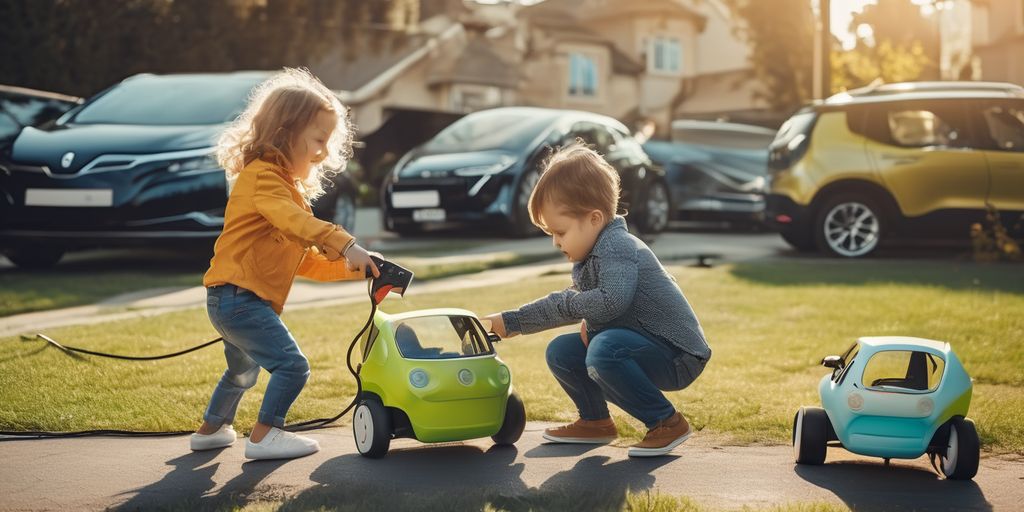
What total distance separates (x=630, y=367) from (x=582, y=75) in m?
38.5

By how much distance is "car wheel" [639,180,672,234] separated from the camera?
1499 centimetres

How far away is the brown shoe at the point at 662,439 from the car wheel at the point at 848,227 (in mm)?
8193

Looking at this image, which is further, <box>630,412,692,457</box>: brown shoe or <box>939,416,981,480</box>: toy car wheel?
<box>630,412,692,457</box>: brown shoe

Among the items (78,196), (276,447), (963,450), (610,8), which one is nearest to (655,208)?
(78,196)

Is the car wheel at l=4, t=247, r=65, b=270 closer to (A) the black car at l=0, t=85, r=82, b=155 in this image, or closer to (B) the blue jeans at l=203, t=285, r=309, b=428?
(A) the black car at l=0, t=85, r=82, b=155

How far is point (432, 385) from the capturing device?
4.63 metres

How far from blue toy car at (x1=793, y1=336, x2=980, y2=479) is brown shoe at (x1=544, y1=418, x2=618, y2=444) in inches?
30.1

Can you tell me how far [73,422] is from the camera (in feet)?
17.2

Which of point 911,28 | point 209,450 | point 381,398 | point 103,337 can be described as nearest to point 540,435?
point 381,398

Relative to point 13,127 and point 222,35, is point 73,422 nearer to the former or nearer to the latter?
point 13,127

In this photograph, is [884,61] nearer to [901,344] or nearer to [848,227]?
[848,227]

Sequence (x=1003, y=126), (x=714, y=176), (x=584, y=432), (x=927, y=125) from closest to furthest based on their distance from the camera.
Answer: (x=584, y=432)
(x=1003, y=126)
(x=927, y=125)
(x=714, y=176)

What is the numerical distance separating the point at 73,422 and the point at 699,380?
286 cm

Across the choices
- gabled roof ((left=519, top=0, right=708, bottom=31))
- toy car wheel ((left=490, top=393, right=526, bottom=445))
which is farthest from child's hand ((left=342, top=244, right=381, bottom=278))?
gabled roof ((left=519, top=0, right=708, bottom=31))
